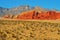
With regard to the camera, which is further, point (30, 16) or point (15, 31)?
point (30, 16)

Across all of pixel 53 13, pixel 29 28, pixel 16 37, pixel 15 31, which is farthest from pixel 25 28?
pixel 53 13

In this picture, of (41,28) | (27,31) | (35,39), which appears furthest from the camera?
(41,28)

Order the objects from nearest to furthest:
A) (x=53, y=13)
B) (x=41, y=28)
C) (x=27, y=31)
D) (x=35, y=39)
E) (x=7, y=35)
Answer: (x=7, y=35) < (x=35, y=39) < (x=27, y=31) < (x=41, y=28) < (x=53, y=13)

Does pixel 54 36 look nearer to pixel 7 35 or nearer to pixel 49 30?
pixel 49 30

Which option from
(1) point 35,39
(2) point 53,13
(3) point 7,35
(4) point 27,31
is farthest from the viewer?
(2) point 53,13

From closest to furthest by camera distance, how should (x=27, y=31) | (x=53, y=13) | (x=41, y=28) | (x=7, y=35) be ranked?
(x=7, y=35) < (x=27, y=31) < (x=41, y=28) < (x=53, y=13)

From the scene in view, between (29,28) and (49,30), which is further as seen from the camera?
(49,30)

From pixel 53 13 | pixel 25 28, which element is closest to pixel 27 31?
pixel 25 28

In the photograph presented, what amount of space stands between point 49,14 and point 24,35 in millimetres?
64300

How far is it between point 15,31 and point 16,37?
200 centimetres

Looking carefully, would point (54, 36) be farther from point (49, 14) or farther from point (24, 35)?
point (49, 14)

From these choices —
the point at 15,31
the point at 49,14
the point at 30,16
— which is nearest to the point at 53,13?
the point at 49,14

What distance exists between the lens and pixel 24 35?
2341 cm

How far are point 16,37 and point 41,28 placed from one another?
7.12 meters
